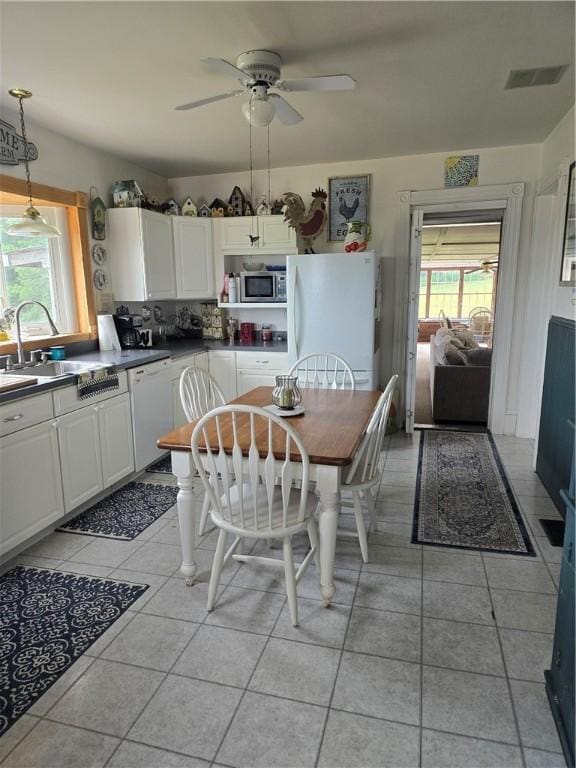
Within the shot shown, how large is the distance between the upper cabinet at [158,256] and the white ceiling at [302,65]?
614 mm

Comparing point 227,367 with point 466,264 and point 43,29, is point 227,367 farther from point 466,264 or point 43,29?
point 466,264

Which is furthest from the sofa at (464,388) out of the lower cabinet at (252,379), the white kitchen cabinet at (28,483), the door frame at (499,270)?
the white kitchen cabinet at (28,483)

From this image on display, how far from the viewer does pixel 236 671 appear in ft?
5.82

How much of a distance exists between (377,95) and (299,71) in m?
0.56

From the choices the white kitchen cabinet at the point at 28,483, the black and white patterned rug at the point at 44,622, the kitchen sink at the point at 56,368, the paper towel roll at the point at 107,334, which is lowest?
the black and white patterned rug at the point at 44,622

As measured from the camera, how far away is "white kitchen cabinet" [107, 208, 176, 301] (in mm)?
3953

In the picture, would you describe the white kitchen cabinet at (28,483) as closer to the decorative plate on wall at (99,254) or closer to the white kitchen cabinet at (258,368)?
the decorative plate on wall at (99,254)

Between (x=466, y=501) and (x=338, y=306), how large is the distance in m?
1.82

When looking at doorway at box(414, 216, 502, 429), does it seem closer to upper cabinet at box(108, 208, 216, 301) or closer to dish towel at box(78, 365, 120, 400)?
upper cabinet at box(108, 208, 216, 301)

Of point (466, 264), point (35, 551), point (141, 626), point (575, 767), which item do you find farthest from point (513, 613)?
point (466, 264)

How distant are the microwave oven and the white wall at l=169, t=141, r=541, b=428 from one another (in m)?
0.55

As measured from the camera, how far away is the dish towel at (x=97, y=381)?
2904 mm

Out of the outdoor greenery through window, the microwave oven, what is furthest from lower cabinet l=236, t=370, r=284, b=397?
the outdoor greenery through window

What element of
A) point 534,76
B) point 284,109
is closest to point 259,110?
point 284,109
